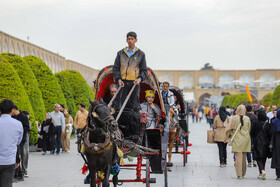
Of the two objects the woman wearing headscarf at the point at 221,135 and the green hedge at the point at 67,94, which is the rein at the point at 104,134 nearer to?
the woman wearing headscarf at the point at 221,135

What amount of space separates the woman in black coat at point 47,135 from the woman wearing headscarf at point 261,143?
6.76m

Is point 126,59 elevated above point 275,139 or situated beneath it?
elevated above

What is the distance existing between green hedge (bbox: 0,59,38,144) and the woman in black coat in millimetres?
423

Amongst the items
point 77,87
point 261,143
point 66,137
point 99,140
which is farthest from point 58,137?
point 77,87

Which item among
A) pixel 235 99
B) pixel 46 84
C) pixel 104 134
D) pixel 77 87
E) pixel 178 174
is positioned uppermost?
pixel 235 99

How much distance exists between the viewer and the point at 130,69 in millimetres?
6973

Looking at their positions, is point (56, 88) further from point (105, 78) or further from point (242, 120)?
point (105, 78)

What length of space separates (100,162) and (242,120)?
16.5 ft

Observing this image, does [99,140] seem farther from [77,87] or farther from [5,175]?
[77,87]

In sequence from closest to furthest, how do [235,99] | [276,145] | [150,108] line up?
[150,108]
[276,145]
[235,99]

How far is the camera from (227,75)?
10231cm

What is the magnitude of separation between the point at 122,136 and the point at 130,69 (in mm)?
1078

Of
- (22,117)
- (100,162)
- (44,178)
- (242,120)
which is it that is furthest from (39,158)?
(100,162)

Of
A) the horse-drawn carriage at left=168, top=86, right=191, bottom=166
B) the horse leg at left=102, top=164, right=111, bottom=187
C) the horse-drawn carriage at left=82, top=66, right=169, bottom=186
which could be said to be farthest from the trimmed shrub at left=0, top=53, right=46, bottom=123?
the horse leg at left=102, top=164, right=111, bottom=187
